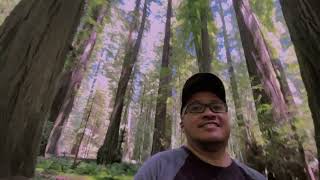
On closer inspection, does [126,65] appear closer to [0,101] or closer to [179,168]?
[0,101]

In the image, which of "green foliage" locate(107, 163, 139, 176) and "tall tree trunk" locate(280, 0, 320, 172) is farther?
"green foliage" locate(107, 163, 139, 176)

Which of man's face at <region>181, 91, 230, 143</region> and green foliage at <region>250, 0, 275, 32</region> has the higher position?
green foliage at <region>250, 0, 275, 32</region>

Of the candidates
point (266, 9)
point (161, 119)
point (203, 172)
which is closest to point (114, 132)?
point (161, 119)

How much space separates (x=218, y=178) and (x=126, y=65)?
45.5 ft

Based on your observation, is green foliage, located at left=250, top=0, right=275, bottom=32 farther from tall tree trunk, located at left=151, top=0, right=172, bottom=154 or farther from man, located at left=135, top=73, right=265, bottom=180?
man, located at left=135, top=73, right=265, bottom=180

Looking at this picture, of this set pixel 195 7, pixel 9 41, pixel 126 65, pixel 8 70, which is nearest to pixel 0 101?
pixel 8 70

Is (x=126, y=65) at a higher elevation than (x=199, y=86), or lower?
higher

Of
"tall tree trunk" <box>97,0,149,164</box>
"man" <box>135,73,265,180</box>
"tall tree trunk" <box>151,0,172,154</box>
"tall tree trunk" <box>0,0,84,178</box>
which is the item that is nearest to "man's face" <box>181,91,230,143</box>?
"man" <box>135,73,265,180</box>

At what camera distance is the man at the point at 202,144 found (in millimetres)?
1496

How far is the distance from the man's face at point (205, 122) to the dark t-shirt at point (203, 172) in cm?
11

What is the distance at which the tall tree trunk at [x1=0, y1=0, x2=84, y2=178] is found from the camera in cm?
307

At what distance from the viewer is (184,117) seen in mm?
1662

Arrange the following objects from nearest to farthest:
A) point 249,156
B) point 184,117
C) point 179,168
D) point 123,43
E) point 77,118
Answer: point 179,168, point 184,117, point 249,156, point 123,43, point 77,118

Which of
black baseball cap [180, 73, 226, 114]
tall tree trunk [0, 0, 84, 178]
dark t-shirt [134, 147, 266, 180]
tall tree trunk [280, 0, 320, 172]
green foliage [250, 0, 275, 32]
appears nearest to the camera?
dark t-shirt [134, 147, 266, 180]
